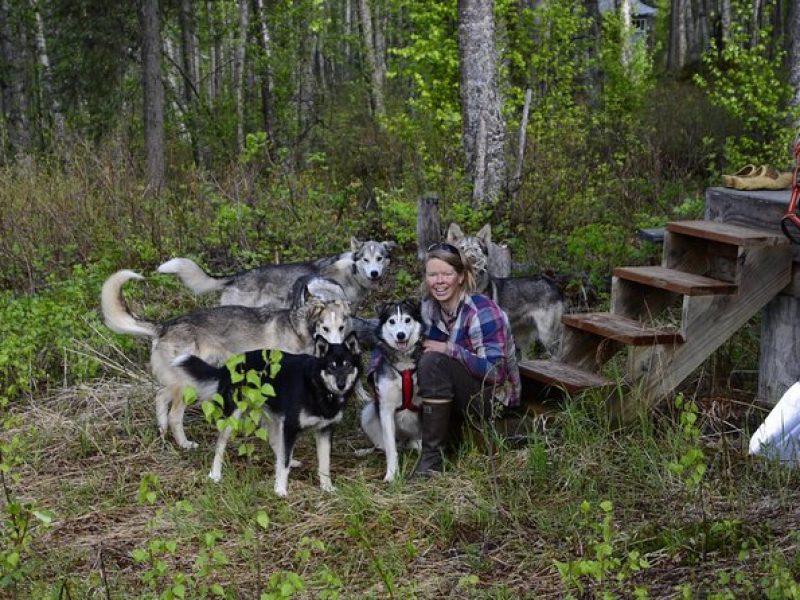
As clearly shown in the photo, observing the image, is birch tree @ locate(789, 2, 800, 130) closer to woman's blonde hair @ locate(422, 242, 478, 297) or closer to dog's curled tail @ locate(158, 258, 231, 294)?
dog's curled tail @ locate(158, 258, 231, 294)

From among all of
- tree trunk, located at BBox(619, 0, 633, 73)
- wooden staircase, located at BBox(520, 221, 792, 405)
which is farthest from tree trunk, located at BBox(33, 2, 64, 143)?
wooden staircase, located at BBox(520, 221, 792, 405)

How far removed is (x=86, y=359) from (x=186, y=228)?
3435 mm

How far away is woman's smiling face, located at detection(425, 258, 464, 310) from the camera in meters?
5.39

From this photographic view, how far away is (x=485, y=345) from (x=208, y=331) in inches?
79.7

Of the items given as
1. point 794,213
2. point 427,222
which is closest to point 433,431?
point 794,213

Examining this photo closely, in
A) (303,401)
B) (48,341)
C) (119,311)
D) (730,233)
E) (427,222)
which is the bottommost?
(48,341)

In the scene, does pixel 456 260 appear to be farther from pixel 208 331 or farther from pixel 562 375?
pixel 208 331

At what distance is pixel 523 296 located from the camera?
24.2 feet

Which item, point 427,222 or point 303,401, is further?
point 427,222

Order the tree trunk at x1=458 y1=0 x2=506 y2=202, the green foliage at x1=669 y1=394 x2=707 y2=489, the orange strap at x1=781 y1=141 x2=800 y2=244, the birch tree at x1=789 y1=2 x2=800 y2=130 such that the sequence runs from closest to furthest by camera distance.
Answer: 1. the green foliage at x1=669 y1=394 x2=707 y2=489
2. the orange strap at x1=781 y1=141 x2=800 y2=244
3. the tree trunk at x1=458 y1=0 x2=506 y2=202
4. the birch tree at x1=789 y1=2 x2=800 y2=130

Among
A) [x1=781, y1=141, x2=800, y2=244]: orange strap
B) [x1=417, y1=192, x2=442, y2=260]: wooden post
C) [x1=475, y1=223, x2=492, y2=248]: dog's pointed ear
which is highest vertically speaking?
[x1=781, y1=141, x2=800, y2=244]: orange strap

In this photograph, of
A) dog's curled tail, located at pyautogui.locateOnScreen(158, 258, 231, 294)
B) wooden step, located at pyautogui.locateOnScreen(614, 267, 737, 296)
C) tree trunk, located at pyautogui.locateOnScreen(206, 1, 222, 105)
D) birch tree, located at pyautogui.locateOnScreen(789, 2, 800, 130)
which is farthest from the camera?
tree trunk, located at pyautogui.locateOnScreen(206, 1, 222, 105)

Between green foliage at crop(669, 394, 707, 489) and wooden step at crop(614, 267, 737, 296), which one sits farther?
wooden step at crop(614, 267, 737, 296)

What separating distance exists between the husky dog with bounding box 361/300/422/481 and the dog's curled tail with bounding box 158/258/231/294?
218cm
